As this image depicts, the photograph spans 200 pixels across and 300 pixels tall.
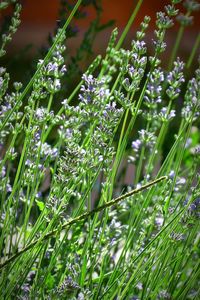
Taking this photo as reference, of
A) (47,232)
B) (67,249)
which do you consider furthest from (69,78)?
(47,232)

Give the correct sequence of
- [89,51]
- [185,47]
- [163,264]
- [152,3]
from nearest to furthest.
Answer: [163,264] → [89,51] → [152,3] → [185,47]

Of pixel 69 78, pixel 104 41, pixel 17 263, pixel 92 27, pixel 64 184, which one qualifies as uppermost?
pixel 104 41

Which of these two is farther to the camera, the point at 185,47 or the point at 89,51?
the point at 185,47

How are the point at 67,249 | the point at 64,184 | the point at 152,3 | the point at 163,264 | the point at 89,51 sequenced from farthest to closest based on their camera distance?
the point at 152,3, the point at 89,51, the point at 67,249, the point at 163,264, the point at 64,184

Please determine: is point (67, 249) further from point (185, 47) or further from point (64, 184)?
point (185, 47)

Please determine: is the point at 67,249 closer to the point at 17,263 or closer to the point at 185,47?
the point at 17,263

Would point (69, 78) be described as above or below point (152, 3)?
below

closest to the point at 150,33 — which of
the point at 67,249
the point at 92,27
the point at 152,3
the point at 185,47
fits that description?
the point at 185,47

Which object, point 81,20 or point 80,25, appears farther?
point 80,25

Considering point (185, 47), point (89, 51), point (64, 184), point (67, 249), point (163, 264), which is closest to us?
point (64, 184)
